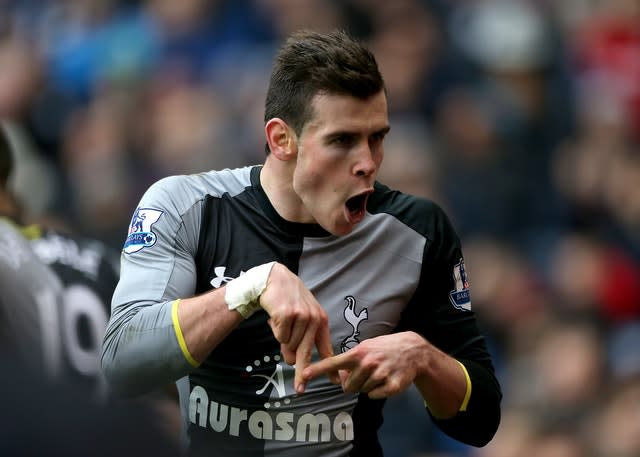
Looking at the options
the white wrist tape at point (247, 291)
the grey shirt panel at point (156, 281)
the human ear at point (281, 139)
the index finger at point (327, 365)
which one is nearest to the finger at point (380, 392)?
the index finger at point (327, 365)

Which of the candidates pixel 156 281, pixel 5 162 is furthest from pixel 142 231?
pixel 5 162

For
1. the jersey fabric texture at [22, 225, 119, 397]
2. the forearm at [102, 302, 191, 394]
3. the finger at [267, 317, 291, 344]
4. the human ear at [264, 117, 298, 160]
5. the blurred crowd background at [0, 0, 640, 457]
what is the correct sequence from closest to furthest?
the finger at [267, 317, 291, 344]
the forearm at [102, 302, 191, 394]
the human ear at [264, 117, 298, 160]
the jersey fabric texture at [22, 225, 119, 397]
the blurred crowd background at [0, 0, 640, 457]

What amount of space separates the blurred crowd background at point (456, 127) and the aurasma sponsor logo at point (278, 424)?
3.42 metres

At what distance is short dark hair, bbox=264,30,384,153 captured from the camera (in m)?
3.59

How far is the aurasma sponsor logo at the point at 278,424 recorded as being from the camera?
3.68 meters

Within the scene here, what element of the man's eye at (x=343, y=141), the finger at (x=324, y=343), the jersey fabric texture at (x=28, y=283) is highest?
the man's eye at (x=343, y=141)

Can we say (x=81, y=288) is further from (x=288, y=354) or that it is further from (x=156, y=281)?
(x=288, y=354)

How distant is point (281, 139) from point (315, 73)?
27 centimetres

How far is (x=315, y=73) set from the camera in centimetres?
363

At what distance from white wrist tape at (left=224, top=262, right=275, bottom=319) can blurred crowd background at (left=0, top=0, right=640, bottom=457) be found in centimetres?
408

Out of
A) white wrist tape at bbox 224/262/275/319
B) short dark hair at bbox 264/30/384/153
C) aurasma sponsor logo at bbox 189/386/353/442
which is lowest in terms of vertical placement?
aurasma sponsor logo at bbox 189/386/353/442

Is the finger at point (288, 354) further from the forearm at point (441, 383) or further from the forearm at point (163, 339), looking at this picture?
the forearm at point (441, 383)

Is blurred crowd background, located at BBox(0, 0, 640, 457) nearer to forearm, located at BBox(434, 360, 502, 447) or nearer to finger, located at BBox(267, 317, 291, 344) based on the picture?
forearm, located at BBox(434, 360, 502, 447)

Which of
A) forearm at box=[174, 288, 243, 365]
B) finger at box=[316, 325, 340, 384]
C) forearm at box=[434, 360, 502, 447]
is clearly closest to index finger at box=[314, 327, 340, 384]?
finger at box=[316, 325, 340, 384]
